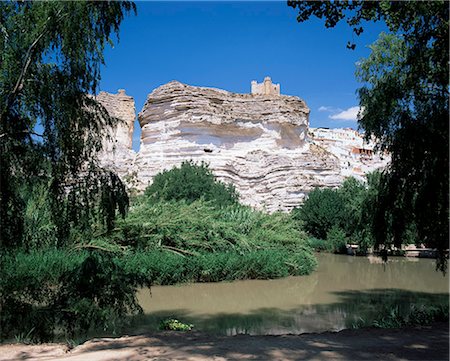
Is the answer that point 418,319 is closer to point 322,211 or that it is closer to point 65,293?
point 65,293

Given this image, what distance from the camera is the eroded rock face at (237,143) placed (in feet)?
95.1

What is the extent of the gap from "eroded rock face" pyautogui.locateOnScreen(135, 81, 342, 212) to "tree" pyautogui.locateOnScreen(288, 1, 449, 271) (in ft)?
68.6

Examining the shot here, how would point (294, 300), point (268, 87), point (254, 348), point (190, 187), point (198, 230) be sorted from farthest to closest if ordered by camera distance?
point (268, 87), point (190, 187), point (198, 230), point (294, 300), point (254, 348)

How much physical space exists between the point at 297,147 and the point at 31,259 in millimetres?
24311

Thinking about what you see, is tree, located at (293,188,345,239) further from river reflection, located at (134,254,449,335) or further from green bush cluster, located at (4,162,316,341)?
river reflection, located at (134,254,449,335)

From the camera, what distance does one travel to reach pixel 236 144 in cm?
3147

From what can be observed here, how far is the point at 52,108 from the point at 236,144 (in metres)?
26.0

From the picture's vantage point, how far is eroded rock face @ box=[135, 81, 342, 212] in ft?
95.1

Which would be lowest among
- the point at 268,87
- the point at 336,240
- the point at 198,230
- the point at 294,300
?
the point at 294,300

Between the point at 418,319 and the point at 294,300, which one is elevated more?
the point at 418,319

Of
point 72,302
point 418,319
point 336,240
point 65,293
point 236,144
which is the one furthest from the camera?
point 236,144

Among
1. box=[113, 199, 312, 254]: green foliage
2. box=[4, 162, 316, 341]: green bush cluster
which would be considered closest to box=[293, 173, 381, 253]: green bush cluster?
box=[4, 162, 316, 341]: green bush cluster

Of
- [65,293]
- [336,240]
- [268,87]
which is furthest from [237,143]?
[65,293]

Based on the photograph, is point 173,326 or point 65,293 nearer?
point 65,293
